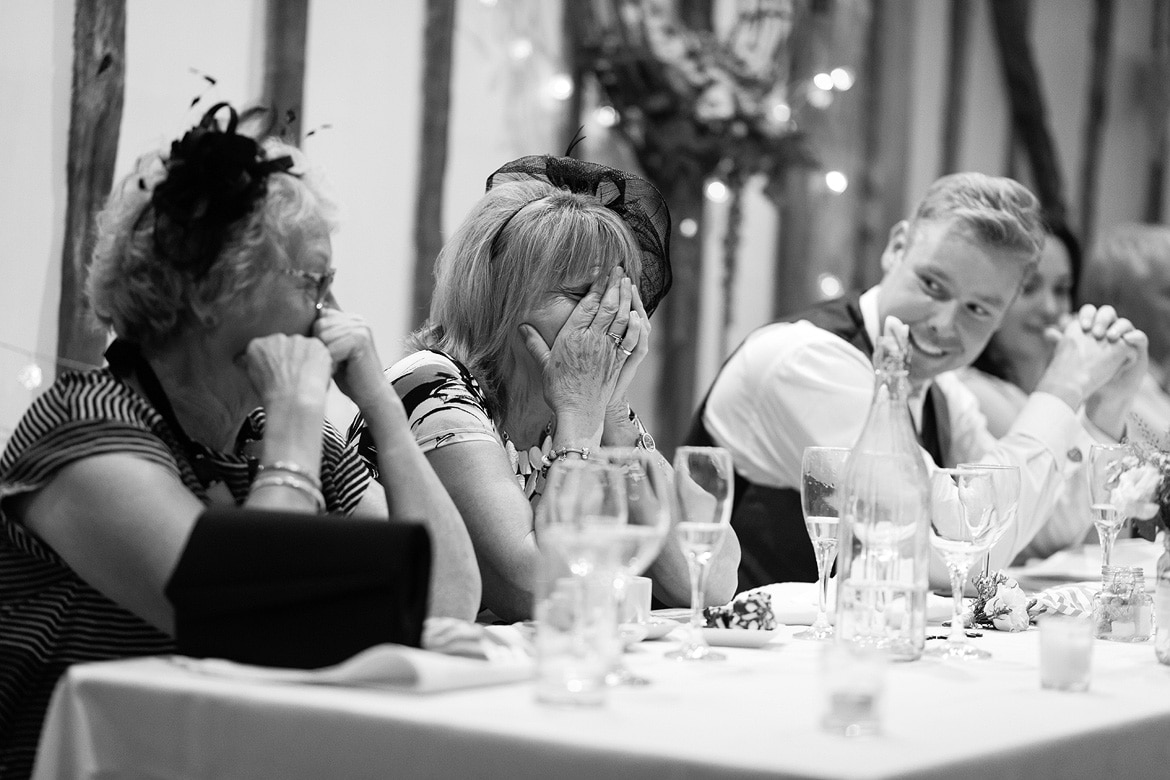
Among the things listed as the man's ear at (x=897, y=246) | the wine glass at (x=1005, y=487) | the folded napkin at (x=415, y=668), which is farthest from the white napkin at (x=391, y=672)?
the man's ear at (x=897, y=246)

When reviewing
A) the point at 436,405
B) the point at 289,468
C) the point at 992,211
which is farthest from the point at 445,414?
the point at 992,211

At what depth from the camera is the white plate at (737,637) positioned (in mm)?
1798

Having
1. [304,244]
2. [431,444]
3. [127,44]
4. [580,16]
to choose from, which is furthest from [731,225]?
[304,244]

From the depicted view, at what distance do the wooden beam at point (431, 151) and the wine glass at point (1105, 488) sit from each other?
2.10m

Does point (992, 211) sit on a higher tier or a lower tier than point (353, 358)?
higher

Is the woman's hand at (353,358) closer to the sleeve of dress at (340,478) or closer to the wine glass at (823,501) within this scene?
the sleeve of dress at (340,478)

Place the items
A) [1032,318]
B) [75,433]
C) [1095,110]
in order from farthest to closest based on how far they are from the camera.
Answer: [1095,110] < [1032,318] < [75,433]

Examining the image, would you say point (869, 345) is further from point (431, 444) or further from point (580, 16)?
point (580, 16)

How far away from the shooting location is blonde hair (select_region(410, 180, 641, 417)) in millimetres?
2418

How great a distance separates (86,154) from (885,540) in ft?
6.38

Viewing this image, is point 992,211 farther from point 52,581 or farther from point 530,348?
point 52,581

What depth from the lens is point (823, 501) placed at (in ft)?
6.48

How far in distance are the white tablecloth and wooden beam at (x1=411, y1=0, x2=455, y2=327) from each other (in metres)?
2.49

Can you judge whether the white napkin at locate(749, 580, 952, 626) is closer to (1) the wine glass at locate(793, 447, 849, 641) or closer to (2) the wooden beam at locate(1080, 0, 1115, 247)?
(1) the wine glass at locate(793, 447, 849, 641)
